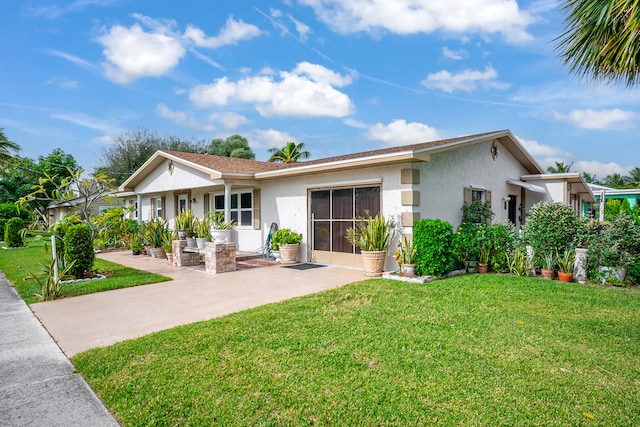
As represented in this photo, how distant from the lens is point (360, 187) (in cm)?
963

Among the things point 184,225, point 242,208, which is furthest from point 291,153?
point 184,225

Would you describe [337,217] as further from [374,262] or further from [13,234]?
[13,234]

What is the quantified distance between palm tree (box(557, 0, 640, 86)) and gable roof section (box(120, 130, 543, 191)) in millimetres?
3055

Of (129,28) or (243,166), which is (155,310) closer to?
(243,166)

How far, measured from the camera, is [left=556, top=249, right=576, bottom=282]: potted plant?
7637 mm

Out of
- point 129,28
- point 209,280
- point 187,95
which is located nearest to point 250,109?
point 187,95

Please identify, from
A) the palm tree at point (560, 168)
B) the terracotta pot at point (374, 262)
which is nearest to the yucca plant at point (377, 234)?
the terracotta pot at point (374, 262)

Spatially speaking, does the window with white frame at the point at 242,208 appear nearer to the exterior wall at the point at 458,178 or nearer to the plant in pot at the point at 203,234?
the plant in pot at the point at 203,234

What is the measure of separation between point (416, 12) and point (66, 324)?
1070 centimetres

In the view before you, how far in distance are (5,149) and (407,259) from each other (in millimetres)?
28028

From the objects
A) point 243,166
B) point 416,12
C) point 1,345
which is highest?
point 416,12

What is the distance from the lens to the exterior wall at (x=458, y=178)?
915 cm

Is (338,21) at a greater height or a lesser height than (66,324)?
greater

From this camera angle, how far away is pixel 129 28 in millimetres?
11234
